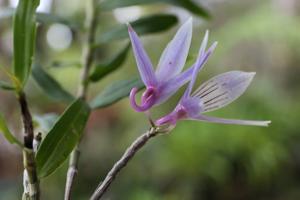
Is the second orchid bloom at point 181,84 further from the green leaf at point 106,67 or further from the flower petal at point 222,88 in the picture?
the green leaf at point 106,67

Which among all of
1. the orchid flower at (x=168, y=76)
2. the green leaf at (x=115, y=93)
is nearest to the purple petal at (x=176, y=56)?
→ the orchid flower at (x=168, y=76)

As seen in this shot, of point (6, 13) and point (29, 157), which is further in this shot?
point (6, 13)

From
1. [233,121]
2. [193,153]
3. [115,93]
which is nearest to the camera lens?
[233,121]

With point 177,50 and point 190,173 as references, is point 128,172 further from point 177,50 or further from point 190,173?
point 177,50

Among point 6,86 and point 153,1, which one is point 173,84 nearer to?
point 6,86

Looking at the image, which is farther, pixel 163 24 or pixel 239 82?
pixel 163 24

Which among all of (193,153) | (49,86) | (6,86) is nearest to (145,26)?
(49,86)

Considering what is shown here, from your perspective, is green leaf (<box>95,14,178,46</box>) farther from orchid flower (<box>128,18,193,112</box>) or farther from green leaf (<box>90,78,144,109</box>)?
orchid flower (<box>128,18,193,112</box>)

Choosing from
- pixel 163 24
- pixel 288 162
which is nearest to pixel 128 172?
pixel 288 162
